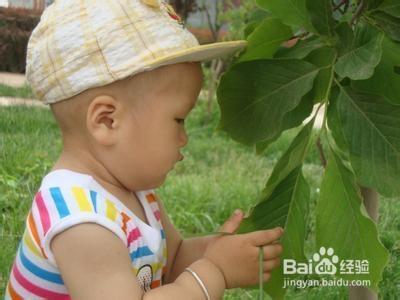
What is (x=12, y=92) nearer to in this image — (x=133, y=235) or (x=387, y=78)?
(x=133, y=235)

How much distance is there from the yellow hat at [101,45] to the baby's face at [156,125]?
3 centimetres

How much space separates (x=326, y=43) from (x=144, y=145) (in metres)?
0.32

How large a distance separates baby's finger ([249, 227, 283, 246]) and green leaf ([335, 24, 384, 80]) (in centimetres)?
27

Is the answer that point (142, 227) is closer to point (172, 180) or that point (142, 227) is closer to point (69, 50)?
point (69, 50)

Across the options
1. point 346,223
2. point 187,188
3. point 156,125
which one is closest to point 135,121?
point 156,125

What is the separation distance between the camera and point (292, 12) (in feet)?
3.26

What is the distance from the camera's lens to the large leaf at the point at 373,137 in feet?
3.13

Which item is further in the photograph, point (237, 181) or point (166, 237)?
point (237, 181)

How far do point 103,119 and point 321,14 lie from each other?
1.19 ft

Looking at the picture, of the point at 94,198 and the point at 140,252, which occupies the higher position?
the point at 94,198

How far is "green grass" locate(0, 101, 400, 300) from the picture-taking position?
6.98 feet

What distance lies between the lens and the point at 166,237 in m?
1.32

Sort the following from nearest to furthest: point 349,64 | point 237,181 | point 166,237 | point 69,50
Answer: point 349,64 → point 69,50 → point 166,237 → point 237,181

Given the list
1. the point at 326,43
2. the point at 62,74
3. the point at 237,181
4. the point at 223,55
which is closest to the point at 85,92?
the point at 62,74
